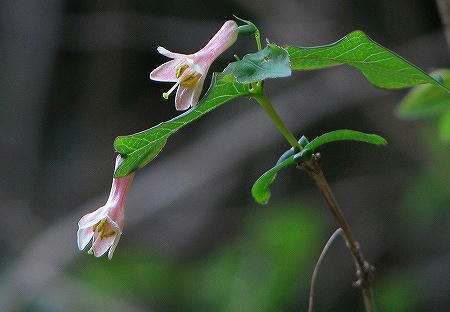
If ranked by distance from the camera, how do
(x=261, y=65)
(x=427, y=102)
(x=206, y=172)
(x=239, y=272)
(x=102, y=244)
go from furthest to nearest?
(x=206, y=172)
(x=239, y=272)
(x=427, y=102)
(x=102, y=244)
(x=261, y=65)

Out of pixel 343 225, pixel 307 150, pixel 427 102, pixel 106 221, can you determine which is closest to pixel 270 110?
pixel 307 150

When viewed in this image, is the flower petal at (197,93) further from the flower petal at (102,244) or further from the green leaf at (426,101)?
the green leaf at (426,101)

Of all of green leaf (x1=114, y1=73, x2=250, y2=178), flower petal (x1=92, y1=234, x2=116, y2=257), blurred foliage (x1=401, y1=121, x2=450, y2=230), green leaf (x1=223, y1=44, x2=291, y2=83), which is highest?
green leaf (x1=223, y1=44, x2=291, y2=83)

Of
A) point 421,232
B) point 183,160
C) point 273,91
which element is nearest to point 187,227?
point 183,160

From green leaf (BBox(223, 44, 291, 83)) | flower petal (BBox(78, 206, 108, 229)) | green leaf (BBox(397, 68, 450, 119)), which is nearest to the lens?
green leaf (BBox(223, 44, 291, 83))

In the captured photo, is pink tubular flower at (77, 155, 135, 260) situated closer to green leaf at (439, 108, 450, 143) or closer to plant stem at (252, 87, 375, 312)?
plant stem at (252, 87, 375, 312)

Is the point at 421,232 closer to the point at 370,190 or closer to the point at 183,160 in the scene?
the point at 370,190

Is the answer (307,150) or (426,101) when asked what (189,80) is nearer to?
(307,150)

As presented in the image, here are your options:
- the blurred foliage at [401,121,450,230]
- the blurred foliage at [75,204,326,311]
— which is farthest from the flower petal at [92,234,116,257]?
the blurred foliage at [401,121,450,230]
